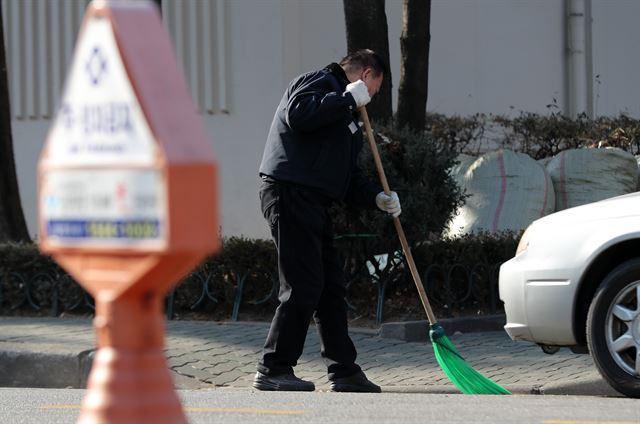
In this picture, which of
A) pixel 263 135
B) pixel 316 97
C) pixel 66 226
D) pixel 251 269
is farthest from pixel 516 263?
pixel 263 135

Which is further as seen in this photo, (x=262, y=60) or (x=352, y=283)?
(x=262, y=60)

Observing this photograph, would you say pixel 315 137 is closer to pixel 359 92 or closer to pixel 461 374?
pixel 359 92

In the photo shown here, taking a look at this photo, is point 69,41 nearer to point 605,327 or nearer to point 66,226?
point 605,327

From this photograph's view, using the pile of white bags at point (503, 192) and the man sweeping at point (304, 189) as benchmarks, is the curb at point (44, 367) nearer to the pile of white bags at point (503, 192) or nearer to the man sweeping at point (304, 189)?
the man sweeping at point (304, 189)

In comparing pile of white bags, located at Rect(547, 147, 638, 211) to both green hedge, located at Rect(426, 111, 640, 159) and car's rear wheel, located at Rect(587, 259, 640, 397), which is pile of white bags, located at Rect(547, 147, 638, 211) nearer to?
green hedge, located at Rect(426, 111, 640, 159)

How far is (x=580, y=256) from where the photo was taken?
21.5 feet

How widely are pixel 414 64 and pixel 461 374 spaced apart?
5.58 metres

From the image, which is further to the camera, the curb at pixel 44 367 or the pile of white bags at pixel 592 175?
the pile of white bags at pixel 592 175

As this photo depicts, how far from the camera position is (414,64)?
12.0m

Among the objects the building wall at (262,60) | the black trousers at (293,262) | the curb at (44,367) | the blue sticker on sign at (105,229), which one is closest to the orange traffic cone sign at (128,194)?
the blue sticker on sign at (105,229)

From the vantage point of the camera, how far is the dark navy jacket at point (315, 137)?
6.63 metres

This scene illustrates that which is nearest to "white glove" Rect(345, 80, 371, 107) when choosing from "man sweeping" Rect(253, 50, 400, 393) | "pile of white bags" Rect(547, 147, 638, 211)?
"man sweeping" Rect(253, 50, 400, 393)

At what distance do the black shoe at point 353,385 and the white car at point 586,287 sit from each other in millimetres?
862

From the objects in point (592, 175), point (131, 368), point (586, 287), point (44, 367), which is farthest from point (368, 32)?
point (131, 368)
